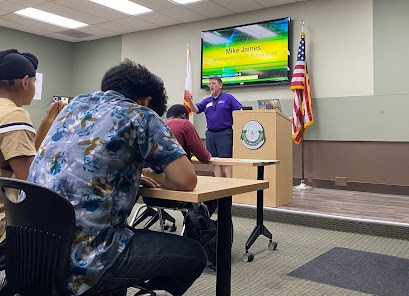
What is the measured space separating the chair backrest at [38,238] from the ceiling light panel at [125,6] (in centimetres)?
536

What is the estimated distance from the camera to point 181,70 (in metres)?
6.96

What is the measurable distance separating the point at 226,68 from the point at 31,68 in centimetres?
500

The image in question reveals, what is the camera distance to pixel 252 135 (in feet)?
13.2

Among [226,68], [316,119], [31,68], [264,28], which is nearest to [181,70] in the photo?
[226,68]

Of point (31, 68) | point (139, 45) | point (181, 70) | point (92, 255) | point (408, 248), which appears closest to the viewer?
point (92, 255)

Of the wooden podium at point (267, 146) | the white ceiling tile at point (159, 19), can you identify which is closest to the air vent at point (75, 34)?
the white ceiling tile at point (159, 19)

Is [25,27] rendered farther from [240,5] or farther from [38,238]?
[38,238]

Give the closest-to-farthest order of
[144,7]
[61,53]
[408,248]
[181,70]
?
1. [408,248]
2. [144,7]
3. [181,70]
4. [61,53]

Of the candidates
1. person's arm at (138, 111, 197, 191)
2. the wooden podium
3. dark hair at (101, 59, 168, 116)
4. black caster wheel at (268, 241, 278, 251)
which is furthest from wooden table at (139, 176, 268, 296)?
the wooden podium

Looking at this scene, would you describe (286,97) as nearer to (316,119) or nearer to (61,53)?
(316,119)

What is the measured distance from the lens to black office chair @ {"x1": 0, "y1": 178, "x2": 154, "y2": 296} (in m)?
0.99

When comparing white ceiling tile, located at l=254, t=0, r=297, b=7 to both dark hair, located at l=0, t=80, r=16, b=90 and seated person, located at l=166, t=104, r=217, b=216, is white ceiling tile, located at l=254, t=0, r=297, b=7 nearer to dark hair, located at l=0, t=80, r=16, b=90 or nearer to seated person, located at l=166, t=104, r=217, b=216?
seated person, located at l=166, t=104, r=217, b=216

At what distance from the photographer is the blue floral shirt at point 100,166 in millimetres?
1075

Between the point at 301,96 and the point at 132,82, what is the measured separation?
14.9 feet
